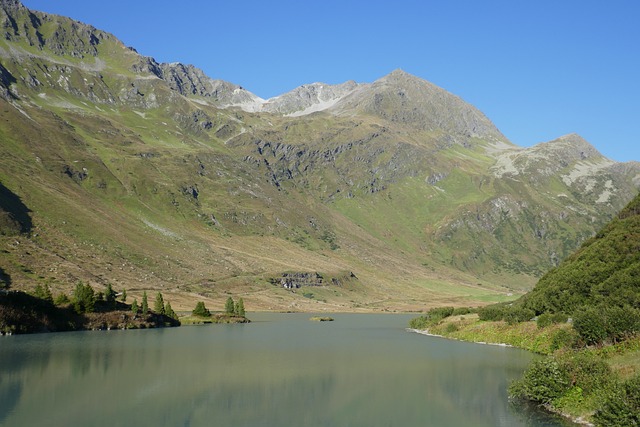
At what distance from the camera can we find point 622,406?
29781 mm

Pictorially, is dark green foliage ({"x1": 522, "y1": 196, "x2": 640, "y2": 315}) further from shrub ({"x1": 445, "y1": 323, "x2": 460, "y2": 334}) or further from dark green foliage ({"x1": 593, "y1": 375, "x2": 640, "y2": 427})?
dark green foliage ({"x1": 593, "y1": 375, "x2": 640, "y2": 427})

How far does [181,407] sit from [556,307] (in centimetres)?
6634

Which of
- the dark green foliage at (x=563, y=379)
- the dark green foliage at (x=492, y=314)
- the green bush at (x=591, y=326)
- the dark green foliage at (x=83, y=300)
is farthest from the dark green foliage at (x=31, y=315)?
the green bush at (x=591, y=326)

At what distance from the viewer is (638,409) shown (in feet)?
94.1

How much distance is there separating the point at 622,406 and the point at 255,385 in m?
30.0

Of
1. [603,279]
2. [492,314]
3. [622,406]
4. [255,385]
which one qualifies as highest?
[603,279]

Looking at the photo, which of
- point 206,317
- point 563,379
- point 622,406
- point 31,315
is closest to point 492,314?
point 563,379

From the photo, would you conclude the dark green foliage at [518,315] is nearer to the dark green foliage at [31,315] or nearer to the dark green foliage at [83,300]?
the dark green foliage at [31,315]

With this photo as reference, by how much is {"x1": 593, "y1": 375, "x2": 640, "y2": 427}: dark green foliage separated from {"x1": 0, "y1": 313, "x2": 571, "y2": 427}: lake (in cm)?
643

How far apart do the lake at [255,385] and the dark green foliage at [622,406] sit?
6434 millimetres

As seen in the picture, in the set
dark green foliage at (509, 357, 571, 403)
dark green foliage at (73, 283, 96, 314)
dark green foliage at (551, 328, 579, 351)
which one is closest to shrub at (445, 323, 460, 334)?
dark green foliage at (551, 328, 579, 351)

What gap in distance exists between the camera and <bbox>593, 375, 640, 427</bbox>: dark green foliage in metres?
29.1

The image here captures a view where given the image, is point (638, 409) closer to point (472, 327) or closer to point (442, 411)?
point (442, 411)

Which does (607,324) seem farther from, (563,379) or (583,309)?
(563,379)
